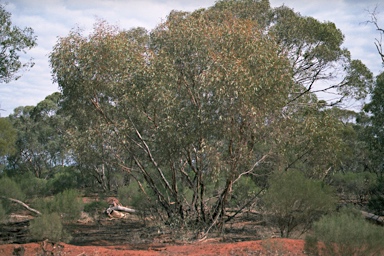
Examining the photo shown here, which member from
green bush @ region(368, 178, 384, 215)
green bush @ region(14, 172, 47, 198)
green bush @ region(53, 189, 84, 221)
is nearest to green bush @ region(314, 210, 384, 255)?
green bush @ region(368, 178, 384, 215)

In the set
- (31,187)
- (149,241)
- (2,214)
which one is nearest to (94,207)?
(31,187)

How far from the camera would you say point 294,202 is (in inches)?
585

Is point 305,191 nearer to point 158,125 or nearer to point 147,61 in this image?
point 158,125

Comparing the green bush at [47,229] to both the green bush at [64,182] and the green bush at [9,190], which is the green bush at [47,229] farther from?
the green bush at [64,182]

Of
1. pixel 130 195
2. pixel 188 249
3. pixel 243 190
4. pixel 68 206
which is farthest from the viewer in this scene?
pixel 130 195

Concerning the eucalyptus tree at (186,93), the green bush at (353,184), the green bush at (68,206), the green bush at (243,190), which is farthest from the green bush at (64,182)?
the green bush at (353,184)

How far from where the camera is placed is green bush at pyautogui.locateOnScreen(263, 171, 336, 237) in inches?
581

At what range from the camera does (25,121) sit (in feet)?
156

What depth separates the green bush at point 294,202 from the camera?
1476 cm

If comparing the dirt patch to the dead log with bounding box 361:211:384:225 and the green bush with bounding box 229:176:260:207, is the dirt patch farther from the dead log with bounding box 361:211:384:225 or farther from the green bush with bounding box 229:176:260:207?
the dead log with bounding box 361:211:384:225

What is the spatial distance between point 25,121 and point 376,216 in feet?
121

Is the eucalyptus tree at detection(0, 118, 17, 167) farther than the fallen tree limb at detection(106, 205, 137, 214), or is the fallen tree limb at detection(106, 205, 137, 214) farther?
the eucalyptus tree at detection(0, 118, 17, 167)

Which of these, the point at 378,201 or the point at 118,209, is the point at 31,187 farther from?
the point at 378,201

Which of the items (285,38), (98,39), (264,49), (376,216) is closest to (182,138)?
(264,49)
